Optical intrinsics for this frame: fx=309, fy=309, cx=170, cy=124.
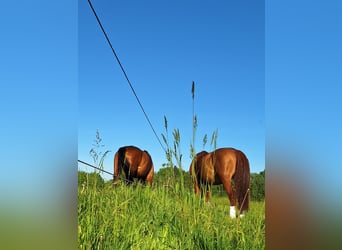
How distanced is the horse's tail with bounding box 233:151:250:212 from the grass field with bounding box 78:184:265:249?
0.08 feet

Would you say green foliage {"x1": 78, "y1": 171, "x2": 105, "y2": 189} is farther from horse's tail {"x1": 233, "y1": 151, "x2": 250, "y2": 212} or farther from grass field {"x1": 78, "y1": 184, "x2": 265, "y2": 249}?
horse's tail {"x1": 233, "y1": 151, "x2": 250, "y2": 212}

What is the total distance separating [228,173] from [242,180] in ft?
0.12

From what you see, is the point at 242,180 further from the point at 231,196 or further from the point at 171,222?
the point at 171,222

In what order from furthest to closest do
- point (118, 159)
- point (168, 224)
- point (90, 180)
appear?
point (118, 159), point (90, 180), point (168, 224)

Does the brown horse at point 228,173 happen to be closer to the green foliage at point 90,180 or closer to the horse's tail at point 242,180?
the horse's tail at point 242,180

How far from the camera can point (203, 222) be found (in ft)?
2.15

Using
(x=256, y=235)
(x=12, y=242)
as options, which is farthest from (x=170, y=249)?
(x=12, y=242)

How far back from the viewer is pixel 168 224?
2.13 ft

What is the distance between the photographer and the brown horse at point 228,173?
67cm

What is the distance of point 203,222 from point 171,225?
7 centimetres

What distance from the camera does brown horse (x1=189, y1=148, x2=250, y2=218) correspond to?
0.67 meters

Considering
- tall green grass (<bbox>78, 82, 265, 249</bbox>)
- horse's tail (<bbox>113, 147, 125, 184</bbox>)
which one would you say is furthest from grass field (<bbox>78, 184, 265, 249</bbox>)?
horse's tail (<bbox>113, 147, 125, 184</bbox>)

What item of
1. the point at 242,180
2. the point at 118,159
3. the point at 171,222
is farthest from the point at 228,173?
the point at 118,159

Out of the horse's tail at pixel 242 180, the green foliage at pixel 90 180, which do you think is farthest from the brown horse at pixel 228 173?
the green foliage at pixel 90 180
